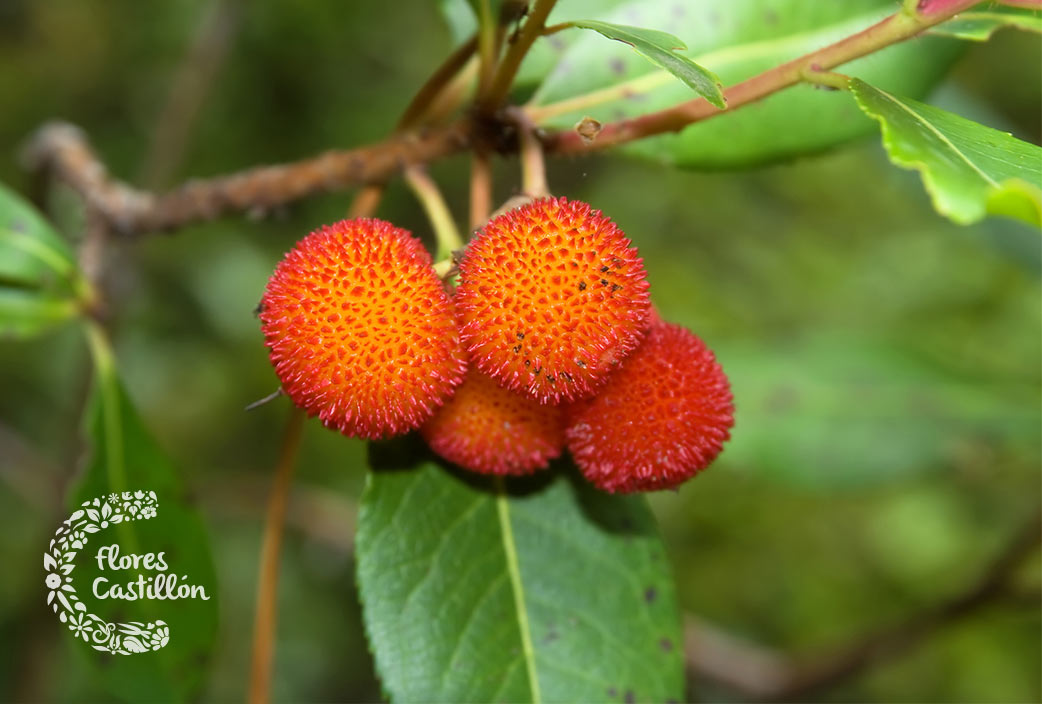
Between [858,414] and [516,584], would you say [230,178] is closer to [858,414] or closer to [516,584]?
[516,584]

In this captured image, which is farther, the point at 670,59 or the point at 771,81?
the point at 771,81

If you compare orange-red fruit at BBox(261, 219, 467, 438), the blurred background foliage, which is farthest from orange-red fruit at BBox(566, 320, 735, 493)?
the blurred background foliage

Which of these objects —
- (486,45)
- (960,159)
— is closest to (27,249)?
(486,45)

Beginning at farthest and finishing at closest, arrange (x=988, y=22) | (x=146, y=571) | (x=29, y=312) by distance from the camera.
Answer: (x=29, y=312) → (x=146, y=571) → (x=988, y=22)

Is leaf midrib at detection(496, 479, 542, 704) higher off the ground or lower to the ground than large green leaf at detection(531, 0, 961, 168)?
lower

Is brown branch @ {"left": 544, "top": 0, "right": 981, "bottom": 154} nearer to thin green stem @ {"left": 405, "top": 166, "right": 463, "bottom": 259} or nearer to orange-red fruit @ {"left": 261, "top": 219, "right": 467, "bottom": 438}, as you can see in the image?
thin green stem @ {"left": 405, "top": 166, "right": 463, "bottom": 259}
